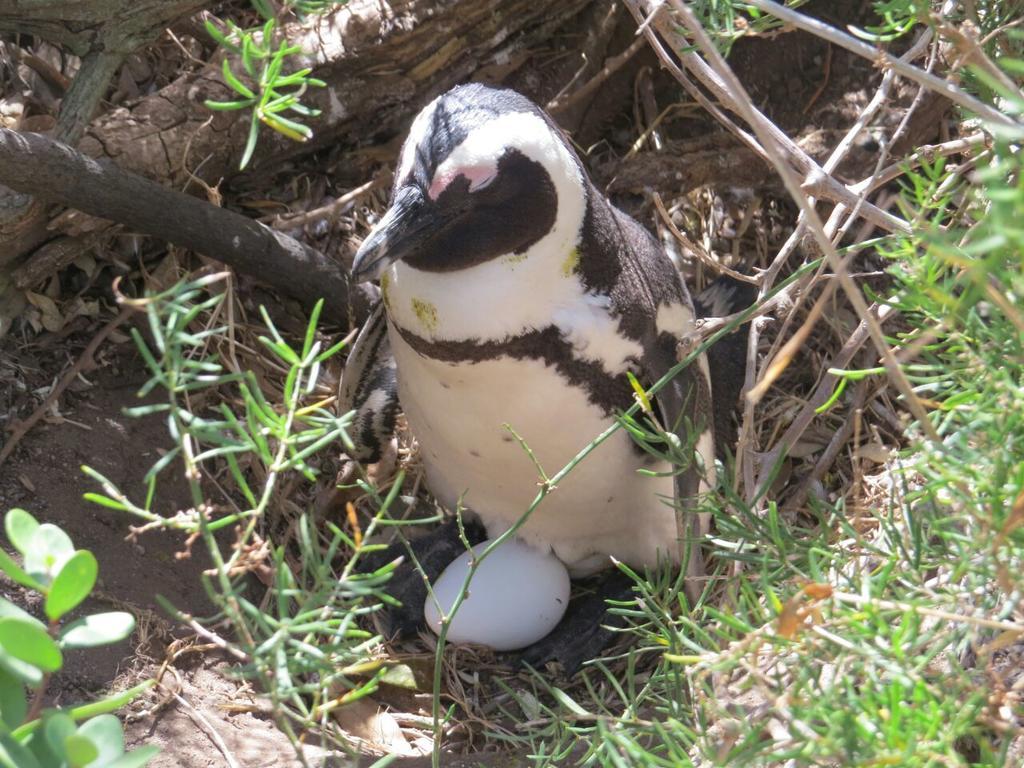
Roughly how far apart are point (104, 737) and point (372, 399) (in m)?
1.35

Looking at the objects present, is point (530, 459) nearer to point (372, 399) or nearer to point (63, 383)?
point (372, 399)

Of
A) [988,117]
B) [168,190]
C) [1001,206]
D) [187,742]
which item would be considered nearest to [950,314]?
[988,117]

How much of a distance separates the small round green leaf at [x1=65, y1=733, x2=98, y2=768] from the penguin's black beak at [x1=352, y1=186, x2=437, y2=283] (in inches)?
34.9

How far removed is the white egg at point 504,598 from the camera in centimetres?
183

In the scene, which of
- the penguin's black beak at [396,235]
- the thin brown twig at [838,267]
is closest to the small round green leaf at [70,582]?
the thin brown twig at [838,267]

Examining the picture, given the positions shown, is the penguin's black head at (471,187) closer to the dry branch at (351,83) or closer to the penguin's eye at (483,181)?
the penguin's eye at (483,181)

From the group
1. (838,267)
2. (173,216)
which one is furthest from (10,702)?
(173,216)

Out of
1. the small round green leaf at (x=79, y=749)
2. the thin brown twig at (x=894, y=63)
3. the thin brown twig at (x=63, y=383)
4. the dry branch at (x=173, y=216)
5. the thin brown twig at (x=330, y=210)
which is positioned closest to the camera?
the small round green leaf at (x=79, y=749)

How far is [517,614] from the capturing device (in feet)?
6.09

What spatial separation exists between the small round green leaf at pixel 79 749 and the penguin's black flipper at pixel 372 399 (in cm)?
133

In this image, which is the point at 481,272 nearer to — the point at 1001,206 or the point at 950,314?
the point at 950,314

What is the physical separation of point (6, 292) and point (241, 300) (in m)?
0.44

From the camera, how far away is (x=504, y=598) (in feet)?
6.07

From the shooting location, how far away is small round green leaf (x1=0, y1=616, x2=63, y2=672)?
71 centimetres
